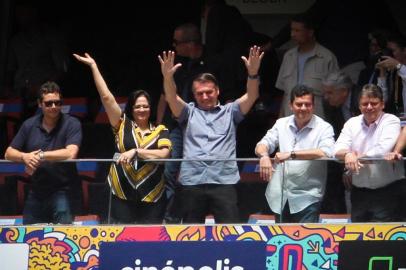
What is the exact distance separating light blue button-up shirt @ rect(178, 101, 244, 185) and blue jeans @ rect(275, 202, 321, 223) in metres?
0.51

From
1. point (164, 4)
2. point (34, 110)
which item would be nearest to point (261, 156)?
point (34, 110)

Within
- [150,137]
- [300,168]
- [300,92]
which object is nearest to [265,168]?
[300,168]

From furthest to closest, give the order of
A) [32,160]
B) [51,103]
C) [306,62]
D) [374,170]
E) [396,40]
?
1. [306,62]
2. [396,40]
3. [51,103]
4. [32,160]
5. [374,170]

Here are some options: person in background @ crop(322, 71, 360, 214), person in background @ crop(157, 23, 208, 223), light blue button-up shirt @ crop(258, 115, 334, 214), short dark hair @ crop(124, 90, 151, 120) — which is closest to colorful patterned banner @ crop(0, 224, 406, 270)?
light blue button-up shirt @ crop(258, 115, 334, 214)

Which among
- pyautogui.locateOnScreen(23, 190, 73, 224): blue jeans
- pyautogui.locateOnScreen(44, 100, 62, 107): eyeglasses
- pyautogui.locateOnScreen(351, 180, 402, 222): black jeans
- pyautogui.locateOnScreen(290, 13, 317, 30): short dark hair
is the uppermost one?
pyautogui.locateOnScreen(290, 13, 317, 30): short dark hair

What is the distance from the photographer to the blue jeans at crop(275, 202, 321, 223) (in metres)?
10.6

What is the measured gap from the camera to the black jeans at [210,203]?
10.7 meters

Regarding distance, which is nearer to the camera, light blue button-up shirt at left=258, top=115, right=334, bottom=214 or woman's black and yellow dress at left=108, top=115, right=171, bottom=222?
light blue button-up shirt at left=258, top=115, right=334, bottom=214

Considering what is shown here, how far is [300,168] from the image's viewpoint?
34.7 ft

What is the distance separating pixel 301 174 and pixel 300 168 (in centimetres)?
5

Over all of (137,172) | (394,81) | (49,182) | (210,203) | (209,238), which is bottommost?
(209,238)

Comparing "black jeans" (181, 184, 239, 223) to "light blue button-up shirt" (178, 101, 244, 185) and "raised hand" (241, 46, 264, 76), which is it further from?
"raised hand" (241, 46, 264, 76)

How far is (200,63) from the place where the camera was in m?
12.1

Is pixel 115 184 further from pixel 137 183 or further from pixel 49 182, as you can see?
pixel 49 182
